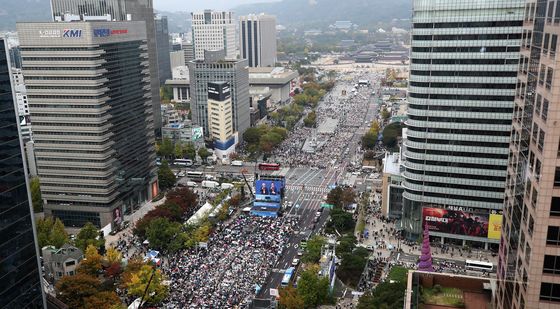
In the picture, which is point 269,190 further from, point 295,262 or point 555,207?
point 555,207

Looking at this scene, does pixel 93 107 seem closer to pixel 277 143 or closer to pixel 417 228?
pixel 417 228

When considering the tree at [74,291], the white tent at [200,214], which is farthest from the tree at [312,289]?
the white tent at [200,214]

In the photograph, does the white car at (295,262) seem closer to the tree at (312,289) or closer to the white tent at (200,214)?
the tree at (312,289)

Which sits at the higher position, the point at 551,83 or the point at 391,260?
the point at 551,83

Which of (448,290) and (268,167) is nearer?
(448,290)

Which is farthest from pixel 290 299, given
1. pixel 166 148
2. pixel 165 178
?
pixel 166 148

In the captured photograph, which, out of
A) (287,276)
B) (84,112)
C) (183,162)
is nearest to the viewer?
(287,276)

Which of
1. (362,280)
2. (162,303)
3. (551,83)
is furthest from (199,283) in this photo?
(551,83)

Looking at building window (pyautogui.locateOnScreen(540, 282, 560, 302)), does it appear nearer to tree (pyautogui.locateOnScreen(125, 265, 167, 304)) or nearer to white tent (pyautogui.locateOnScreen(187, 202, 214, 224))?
tree (pyautogui.locateOnScreen(125, 265, 167, 304))
